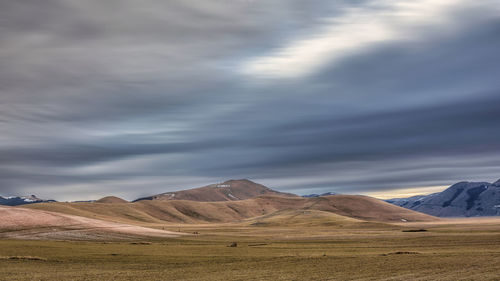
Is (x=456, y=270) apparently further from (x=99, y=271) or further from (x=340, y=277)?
(x=99, y=271)

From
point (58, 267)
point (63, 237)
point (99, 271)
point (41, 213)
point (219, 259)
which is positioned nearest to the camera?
point (99, 271)

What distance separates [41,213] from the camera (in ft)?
654

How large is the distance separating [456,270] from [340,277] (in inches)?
570

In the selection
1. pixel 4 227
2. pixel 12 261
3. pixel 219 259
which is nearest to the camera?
pixel 12 261

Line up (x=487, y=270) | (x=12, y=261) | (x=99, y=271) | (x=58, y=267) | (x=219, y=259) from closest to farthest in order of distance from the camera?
(x=487, y=270) < (x=99, y=271) < (x=58, y=267) < (x=12, y=261) < (x=219, y=259)

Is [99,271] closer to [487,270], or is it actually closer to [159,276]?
[159,276]

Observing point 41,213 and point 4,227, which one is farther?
point 41,213

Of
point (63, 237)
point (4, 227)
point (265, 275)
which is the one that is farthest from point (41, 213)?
point (265, 275)

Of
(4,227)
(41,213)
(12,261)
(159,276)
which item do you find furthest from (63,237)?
(159,276)

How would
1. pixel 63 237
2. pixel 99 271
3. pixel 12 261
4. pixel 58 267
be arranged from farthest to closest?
pixel 63 237, pixel 12 261, pixel 58 267, pixel 99 271

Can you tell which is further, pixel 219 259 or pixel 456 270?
pixel 219 259

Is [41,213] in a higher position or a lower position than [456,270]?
higher

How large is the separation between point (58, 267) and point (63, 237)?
8862 centimetres

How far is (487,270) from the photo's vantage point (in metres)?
57.4
